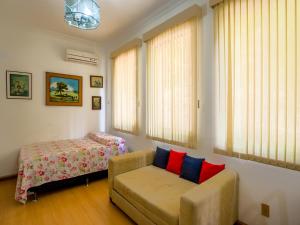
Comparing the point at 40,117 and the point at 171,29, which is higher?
the point at 171,29

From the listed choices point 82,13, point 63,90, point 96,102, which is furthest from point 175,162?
point 63,90

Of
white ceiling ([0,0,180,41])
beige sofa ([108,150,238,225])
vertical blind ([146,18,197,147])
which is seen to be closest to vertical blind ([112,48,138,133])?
vertical blind ([146,18,197,147])

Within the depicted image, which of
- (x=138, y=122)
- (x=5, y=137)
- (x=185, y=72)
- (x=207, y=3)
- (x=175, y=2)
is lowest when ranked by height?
(x=5, y=137)

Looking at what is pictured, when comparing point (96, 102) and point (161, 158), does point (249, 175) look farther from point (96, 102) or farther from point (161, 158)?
point (96, 102)

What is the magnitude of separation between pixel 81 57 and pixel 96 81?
63 cm

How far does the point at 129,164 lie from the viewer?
243 centimetres

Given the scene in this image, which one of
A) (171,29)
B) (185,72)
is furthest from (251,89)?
(171,29)

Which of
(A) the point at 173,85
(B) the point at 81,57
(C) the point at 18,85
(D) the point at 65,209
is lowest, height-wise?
(D) the point at 65,209

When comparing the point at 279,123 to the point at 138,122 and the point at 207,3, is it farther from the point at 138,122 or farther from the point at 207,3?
the point at 138,122

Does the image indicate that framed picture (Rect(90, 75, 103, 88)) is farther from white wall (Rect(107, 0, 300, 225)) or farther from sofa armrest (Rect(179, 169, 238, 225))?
sofa armrest (Rect(179, 169, 238, 225))

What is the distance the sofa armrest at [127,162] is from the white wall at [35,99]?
197cm

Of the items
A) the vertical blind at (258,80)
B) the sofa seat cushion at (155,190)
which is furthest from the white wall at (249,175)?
the sofa seat cushion at (155,190)

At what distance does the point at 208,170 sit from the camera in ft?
6.27

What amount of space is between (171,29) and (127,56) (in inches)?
49.9
